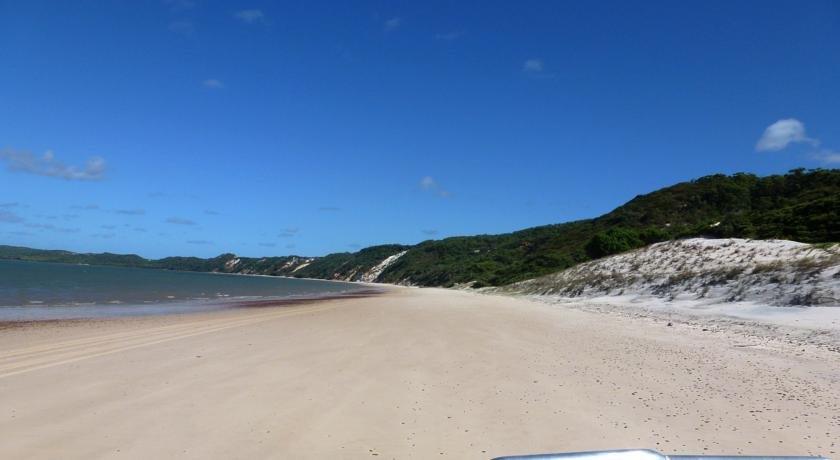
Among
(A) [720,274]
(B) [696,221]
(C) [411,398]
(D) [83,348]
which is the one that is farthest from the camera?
(B) [696,221]

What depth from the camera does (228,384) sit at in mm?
7660

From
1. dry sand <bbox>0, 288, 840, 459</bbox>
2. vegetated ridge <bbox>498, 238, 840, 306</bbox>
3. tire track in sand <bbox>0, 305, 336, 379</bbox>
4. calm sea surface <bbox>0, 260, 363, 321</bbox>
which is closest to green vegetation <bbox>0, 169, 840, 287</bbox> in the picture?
vegetated ridge <bbox>498, 238, 840, 306</bbox>

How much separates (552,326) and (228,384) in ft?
39.3

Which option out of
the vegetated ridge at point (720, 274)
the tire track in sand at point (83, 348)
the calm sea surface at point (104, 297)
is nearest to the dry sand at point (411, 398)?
the tire track in sand at point (83, 348)

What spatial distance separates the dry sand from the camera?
201 inches

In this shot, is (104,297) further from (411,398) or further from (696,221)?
(696,221)

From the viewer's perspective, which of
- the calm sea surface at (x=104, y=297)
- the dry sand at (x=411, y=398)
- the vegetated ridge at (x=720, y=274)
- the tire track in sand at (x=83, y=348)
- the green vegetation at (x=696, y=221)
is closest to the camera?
the dry sand at (x=411, y=398)

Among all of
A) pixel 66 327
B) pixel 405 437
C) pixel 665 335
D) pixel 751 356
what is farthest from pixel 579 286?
pixel 405 437

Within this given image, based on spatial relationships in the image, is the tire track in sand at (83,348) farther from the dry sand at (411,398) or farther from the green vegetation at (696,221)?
the green vegetation at (696,221)

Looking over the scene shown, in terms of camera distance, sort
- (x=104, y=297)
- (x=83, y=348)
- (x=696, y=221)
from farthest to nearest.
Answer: (x=696, y=221) → (x=104, y=297) → (x=83, y=348)

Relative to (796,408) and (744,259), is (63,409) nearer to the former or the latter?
(796,408)

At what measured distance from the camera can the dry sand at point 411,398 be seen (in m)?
5.11

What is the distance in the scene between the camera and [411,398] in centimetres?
690

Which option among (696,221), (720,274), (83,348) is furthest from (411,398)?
(696,221)
